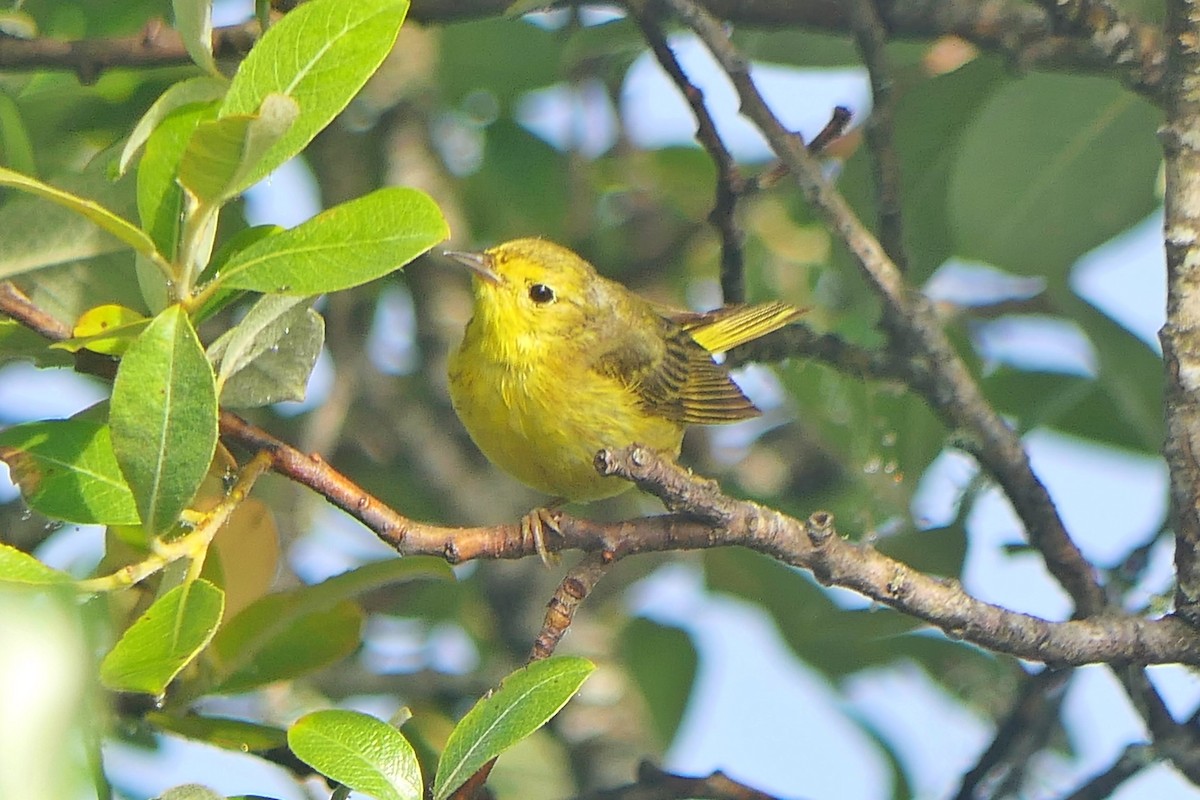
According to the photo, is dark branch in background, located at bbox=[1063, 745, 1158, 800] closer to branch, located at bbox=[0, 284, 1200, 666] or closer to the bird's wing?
branch, located at bbox=[0, 284, 1200, 666]

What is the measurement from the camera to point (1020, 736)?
2.14 metres

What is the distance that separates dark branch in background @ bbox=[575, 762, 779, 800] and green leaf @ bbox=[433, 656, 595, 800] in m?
0.55

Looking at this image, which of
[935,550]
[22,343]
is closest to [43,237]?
[22,343]

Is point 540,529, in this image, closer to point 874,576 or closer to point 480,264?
point 874,576

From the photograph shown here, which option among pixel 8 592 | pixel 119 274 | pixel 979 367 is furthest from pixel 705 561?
pixel 8 592

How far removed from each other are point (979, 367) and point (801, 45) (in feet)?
2.04

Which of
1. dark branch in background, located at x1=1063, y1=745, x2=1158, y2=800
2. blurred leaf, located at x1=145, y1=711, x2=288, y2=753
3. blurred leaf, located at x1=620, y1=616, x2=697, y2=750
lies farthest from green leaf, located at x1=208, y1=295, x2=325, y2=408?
blurred leaf, located at x1=620, y1=616, x2=697, y2=750

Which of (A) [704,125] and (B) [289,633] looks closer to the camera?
(B) [289,633]

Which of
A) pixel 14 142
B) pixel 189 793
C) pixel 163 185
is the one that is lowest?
pixel 189 793

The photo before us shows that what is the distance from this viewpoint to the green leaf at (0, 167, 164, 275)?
116 centimetres

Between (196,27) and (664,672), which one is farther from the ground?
(196,27)

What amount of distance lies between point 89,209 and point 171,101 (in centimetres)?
26

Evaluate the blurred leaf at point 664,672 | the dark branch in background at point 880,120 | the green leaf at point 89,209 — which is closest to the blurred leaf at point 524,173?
the blurred leaf at point 664,672

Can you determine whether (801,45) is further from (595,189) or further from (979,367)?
(595,189)
